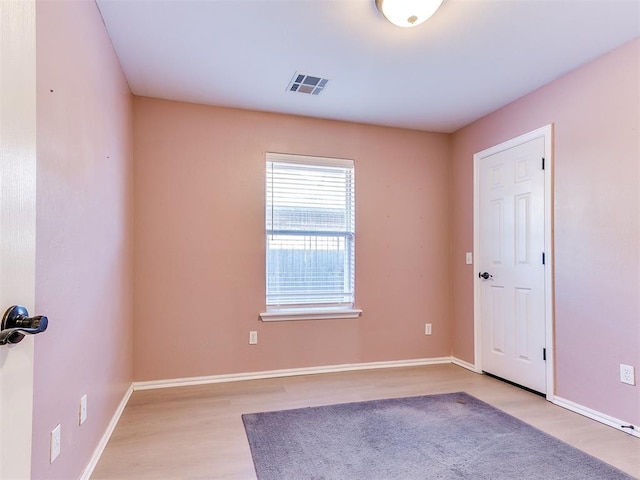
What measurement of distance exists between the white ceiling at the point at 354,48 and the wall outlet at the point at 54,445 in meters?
2.12

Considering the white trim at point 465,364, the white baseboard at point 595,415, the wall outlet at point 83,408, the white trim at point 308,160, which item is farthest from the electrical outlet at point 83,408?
the white trim at point 465,364

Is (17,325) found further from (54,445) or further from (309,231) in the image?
(309,231)

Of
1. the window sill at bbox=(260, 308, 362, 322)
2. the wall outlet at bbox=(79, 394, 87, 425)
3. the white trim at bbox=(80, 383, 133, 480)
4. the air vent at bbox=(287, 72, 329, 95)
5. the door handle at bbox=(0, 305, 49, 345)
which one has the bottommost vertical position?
the white trim at bbox=(80, 383, 133, 480)

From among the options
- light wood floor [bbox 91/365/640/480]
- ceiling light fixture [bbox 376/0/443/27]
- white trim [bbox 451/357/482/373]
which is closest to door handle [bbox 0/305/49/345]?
light wood floor [bbox 91/365/640/480]

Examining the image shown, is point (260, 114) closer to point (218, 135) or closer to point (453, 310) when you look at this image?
point (218, 135)

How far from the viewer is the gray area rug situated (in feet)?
6.17

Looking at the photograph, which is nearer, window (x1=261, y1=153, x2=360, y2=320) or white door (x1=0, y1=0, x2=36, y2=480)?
white door (x1=0, y1=0, x2=36, y2=480)

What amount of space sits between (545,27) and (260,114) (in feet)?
7.51

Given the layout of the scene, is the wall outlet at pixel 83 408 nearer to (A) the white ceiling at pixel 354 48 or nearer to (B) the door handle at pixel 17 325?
(B) the door handle at pixel 17 325

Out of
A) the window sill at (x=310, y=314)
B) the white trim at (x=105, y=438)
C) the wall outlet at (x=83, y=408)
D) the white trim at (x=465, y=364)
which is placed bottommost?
the white trim at (x=465, y=364)

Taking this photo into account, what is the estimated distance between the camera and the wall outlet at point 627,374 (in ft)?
7.45

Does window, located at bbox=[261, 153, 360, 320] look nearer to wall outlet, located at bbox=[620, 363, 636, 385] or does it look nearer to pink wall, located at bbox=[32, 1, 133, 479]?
pink wall, located at bbox=[32, 1, 133, 479]

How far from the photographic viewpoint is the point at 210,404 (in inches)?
108

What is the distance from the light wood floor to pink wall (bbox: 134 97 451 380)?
0.28m
